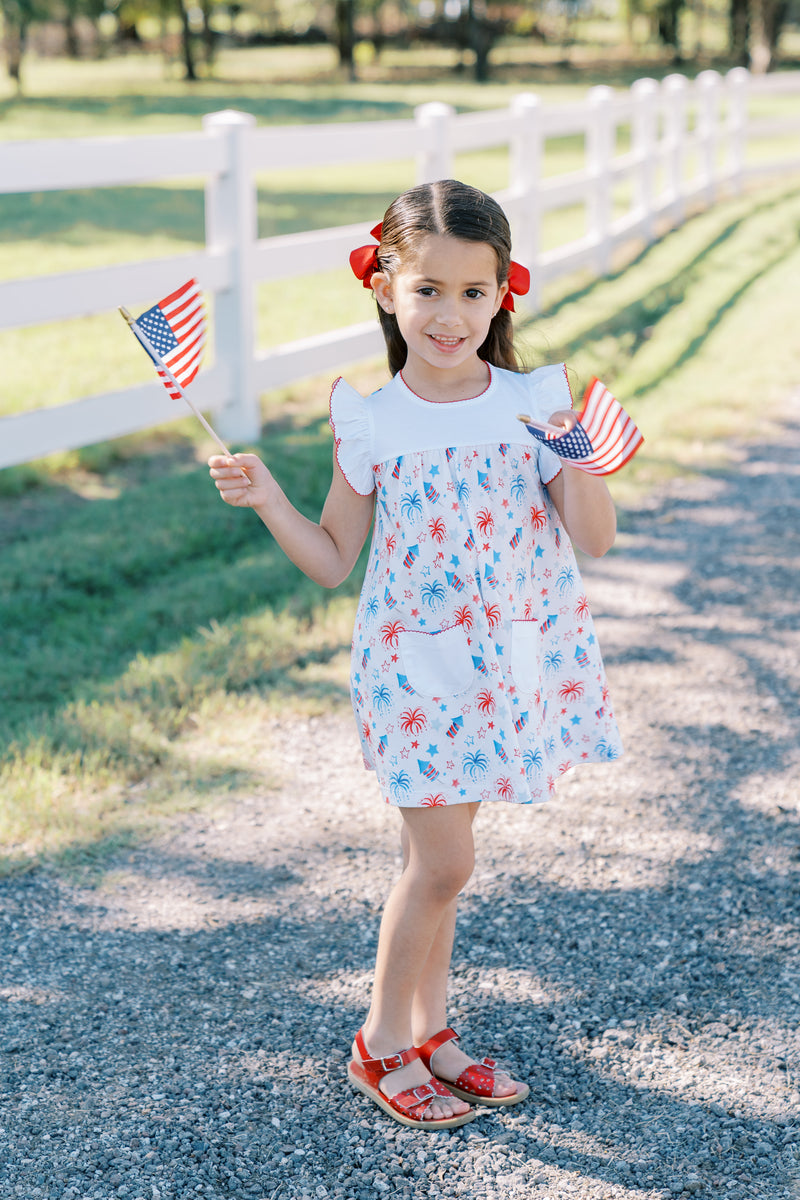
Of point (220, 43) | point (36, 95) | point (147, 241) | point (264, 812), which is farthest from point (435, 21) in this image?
point (264, 812)

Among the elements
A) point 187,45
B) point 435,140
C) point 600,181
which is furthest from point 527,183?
point 187,45

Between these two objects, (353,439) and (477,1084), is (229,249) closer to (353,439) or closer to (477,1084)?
(353,439)

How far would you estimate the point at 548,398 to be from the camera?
7.66 ft

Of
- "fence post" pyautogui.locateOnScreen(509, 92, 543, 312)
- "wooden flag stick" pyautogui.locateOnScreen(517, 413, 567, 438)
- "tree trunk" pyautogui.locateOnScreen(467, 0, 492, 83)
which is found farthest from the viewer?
"tree trunk" pyautogui.locateOnScreen(467, 0, 492, 83)

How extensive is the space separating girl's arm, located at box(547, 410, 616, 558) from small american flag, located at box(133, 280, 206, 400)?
628 millimetres

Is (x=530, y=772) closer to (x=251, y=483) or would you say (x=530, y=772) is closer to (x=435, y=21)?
(x=251, y=483)

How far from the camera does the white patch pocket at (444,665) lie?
2.20m

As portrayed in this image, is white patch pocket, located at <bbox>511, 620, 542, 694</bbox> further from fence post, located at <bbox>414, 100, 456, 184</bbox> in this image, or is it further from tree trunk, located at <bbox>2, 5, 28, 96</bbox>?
tree trunk, located at <bbox>2, 5, 28, 96</bbox>

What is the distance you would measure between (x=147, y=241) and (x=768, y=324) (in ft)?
21.9

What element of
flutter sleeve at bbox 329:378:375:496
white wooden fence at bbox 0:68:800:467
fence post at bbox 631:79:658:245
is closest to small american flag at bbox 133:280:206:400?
flutter sleeve at bbox 329:378:375:496

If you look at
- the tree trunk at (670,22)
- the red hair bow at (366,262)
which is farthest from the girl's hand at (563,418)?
the tree trunk at (670,22)

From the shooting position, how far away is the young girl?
2.19 meters

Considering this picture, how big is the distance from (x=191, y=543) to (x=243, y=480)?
3024 mm

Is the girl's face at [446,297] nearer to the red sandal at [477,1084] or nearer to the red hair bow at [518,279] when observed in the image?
Result: the red hair bow at [518,279]
